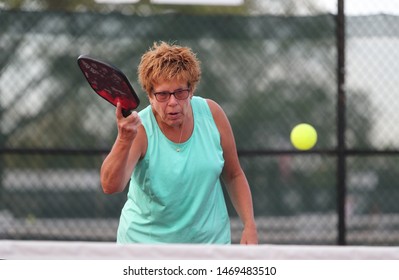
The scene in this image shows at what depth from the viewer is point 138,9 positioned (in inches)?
224

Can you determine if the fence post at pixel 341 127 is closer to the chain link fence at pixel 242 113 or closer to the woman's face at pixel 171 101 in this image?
the chain link fence at pixel 242 113

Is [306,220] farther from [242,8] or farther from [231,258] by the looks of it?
[231,258]

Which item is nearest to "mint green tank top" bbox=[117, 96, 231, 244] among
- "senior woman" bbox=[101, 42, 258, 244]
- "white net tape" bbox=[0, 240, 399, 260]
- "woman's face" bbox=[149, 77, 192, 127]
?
"senior woman" bbox=[101, 42, 258, 244]

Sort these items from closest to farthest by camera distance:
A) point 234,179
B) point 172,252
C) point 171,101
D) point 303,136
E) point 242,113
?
1. point 172,252
2. point 171,101
3. point 234,179
4. point 303,136
5. point 242,113

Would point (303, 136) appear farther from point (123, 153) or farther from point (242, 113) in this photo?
point (123, 153)

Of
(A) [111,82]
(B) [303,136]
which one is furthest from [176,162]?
(B) [303,136]

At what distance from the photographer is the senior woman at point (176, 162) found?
9.84 feet

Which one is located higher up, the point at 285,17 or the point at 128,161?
the point at 285,17

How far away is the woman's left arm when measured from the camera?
3227mm

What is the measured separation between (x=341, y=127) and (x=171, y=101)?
2.84 metres

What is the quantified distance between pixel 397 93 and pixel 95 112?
2.03m

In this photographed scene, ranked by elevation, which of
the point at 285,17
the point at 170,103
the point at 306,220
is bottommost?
the point at 170,103

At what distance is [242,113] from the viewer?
568cm

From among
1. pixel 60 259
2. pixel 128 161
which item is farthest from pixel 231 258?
pixel 128 161
